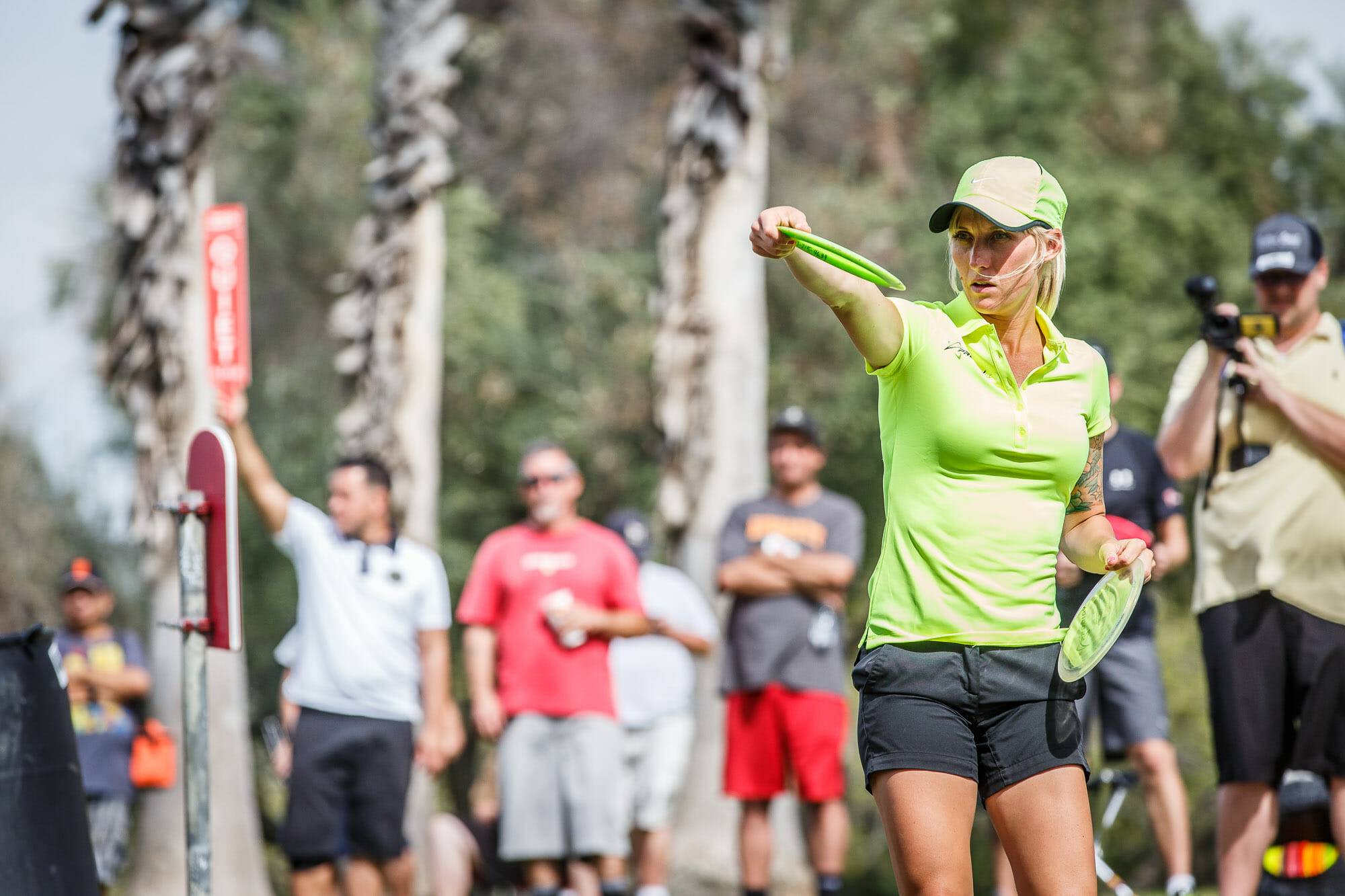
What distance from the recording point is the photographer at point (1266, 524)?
5.14m

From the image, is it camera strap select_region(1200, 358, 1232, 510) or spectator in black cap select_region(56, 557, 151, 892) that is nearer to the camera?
camera strap select_region(1200, 358, 1232, 510)

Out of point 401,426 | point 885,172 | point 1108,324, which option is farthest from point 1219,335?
point 885,172

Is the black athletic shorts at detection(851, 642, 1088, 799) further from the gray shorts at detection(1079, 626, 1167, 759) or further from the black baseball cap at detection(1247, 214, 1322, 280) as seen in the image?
the gray shorts at detection(1079, 626, 1167, 759)

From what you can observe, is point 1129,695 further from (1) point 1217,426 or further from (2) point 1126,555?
(2) point 1126,555

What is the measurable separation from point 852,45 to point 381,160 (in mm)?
12134

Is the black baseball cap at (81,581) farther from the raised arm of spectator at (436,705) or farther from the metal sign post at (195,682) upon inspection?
the metal sign post at (195,682)

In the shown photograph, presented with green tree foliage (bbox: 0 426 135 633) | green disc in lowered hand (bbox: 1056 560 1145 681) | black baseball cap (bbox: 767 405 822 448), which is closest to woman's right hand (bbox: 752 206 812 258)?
green disc in lowered hand (bbox: 1056 560 1145 681)

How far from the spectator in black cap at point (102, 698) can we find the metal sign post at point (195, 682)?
434cm

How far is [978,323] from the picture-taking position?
3334 mm

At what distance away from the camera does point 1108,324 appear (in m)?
19.7

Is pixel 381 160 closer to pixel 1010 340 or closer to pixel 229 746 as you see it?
pixel 229 746

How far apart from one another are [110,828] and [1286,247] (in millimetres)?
6927

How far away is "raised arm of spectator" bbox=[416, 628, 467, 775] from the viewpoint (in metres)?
7.05

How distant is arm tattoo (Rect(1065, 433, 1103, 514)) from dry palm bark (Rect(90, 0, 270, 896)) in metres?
7.70
